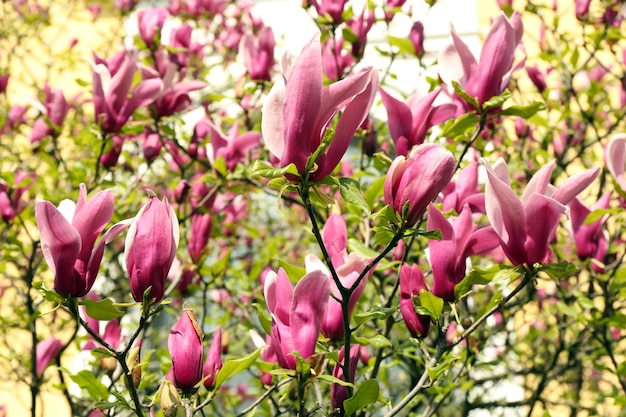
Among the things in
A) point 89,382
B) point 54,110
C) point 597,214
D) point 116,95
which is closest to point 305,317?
point 89,382

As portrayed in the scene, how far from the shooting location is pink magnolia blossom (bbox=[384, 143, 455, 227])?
77 centimetres

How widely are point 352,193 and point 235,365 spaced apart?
282 millimetres

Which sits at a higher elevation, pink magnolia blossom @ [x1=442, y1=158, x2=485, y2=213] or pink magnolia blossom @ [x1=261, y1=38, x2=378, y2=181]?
pink magnolia blossom @ [x1=261, y1=38, x2=378, y2=181]

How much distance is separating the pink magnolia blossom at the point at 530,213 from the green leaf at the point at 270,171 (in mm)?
→ 283

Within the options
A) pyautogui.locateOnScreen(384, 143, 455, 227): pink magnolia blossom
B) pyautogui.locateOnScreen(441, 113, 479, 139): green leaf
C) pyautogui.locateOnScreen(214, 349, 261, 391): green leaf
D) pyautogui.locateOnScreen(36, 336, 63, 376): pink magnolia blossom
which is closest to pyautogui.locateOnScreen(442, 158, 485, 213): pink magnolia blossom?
pyautogui.locateOnScreen(441, 113, 479, 139): green leaf

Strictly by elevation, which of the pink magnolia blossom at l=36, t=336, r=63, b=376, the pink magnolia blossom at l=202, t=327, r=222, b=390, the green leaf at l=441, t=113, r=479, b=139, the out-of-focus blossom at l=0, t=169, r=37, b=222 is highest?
the green leaf at l=441, t=113, r=479, b=139

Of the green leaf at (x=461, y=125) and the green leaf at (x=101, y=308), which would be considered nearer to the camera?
the green leaf at (x=101, y=308)

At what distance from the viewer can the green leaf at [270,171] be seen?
0.72m

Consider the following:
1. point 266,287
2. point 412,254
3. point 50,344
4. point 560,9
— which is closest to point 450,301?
point 266,287

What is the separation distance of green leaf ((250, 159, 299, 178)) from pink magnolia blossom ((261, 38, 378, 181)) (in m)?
0.02

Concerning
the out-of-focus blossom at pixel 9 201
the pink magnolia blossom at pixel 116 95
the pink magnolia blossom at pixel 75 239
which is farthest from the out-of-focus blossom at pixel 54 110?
the pink magnolia blossom at pixel 75 239

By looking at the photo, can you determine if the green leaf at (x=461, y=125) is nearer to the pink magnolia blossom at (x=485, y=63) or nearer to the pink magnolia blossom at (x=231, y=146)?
the pink magnolia blossom at (x=485, y=63)

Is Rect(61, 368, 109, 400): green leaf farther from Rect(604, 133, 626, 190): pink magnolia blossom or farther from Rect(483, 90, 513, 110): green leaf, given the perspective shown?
Rect(604, 133, 626, 190): pink magnolia blossom

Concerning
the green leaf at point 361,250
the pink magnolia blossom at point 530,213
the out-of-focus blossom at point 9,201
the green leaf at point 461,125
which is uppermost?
the green leaf at point 461,125
